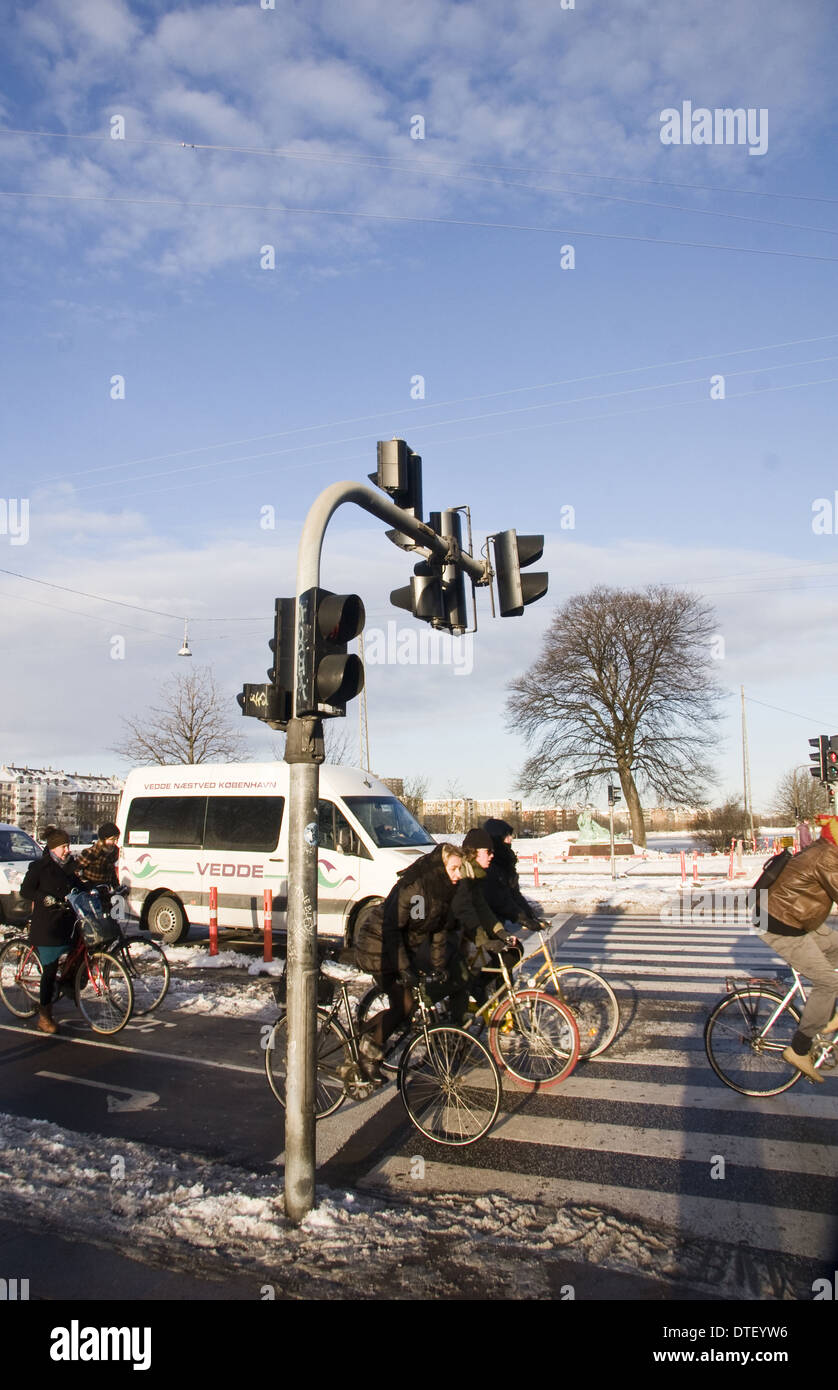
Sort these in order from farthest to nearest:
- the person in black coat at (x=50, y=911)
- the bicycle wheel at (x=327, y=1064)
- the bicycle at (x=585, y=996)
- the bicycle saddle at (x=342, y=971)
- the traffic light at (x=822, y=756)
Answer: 1. the traffic light at (x=822, y=756)
2. the bicycle saddle at (x=342, y=971)
3. the person in black coat at (x=50, y=911)
4. the bicycle at (x=585, y=996)
5. the bicycle wheel at (x=327, y=1064)

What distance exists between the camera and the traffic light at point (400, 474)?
6.25 m

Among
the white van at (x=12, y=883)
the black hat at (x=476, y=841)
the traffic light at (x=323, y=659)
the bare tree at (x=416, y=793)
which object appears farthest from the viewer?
the bare tree at (x=416, y=793)

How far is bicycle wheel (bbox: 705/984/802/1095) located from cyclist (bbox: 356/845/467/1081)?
1789 millimetres

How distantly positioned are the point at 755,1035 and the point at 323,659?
4.08m

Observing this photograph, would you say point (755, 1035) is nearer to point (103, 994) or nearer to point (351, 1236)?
point (351, 1236)

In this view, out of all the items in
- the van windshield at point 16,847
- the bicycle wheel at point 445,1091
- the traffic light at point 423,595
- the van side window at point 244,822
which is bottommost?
the bicycle wheel at point 445,1091

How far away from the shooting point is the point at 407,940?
621 cm

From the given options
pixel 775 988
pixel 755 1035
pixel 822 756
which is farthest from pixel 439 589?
pixel 822 756

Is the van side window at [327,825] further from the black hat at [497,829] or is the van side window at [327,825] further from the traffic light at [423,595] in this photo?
the traffic light at [423,595]

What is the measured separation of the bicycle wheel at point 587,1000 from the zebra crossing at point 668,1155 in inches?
7.0

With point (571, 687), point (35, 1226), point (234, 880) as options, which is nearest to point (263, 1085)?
point (35, 1226)

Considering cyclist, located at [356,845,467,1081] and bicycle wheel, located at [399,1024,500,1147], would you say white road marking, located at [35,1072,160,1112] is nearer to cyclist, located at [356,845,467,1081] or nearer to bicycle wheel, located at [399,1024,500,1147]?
cyclist, located at [356,845,467,1081]

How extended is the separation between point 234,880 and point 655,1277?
10.1 m

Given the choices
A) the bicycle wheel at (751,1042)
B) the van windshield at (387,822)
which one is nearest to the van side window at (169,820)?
the van windshield at (387,822)
